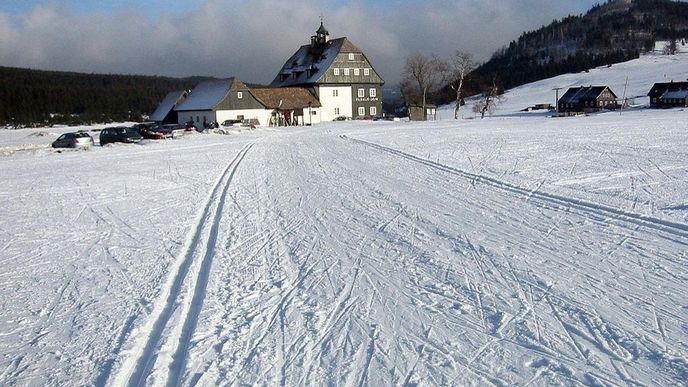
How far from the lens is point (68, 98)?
133 meters

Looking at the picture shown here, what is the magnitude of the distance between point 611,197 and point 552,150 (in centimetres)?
1121

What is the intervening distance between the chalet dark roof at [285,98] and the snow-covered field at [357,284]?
56.8m

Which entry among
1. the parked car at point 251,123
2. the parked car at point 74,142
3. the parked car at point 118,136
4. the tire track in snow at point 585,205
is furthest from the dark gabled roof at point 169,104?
the tire track in snow at point 585,205

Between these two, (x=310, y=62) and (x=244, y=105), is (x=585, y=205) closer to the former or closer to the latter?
(x=244, y=105)

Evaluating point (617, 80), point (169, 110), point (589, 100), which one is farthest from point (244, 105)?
point (617, 80)

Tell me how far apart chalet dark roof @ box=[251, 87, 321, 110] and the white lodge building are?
2709 millimetres

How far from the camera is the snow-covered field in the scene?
194 inches

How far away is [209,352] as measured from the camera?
5234mm

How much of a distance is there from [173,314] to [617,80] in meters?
156

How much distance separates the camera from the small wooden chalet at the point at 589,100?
97875 mm

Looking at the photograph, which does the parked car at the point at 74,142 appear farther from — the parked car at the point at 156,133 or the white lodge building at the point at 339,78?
the white lodge building at the point at 339,78

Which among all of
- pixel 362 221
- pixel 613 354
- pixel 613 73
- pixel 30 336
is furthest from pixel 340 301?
pixel 613 73

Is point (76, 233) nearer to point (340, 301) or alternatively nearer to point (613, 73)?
point (340, 301)

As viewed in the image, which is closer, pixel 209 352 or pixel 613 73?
pixel 209 352
